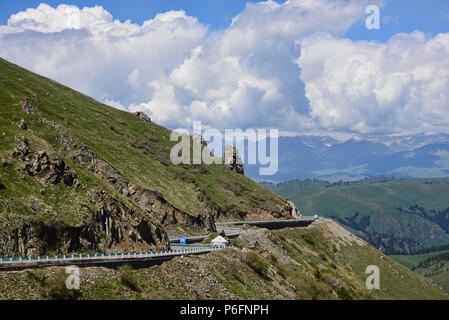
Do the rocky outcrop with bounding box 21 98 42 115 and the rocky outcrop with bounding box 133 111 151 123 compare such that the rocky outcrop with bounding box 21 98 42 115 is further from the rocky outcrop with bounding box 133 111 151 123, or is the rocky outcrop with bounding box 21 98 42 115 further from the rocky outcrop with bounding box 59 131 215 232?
the rocky outcrop with bounding box 133 111 151 123

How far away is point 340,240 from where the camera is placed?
134250mm

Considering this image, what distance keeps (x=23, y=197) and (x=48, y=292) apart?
19.4 m

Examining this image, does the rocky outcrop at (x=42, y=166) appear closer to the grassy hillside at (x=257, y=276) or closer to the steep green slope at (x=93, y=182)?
the steep green slope at (x=93, y=182)

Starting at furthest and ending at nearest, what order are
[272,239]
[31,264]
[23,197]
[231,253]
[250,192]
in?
[250,192] < [272,239] < [231,253] < [23,197] < [31,264]

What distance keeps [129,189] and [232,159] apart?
86113mm

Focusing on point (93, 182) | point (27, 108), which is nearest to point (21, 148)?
point (93, 182)

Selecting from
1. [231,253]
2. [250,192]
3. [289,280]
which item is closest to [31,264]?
[231,253]

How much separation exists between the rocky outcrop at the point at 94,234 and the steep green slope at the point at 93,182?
0.12 meters

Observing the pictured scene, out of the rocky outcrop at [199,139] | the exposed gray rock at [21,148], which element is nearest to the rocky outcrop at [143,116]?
the rocky outcrop at [199,139]

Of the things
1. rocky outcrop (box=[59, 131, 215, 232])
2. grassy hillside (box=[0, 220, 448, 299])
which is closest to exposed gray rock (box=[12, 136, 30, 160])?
rocky outcrop (box=[59, 131, 215, 232])

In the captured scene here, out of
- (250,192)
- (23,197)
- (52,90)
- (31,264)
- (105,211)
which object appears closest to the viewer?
(31,264)

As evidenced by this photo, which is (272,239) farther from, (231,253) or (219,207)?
(219,207)

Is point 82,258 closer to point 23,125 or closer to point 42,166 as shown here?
point 42,166

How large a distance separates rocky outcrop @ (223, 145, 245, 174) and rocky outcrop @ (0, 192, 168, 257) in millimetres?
101459
